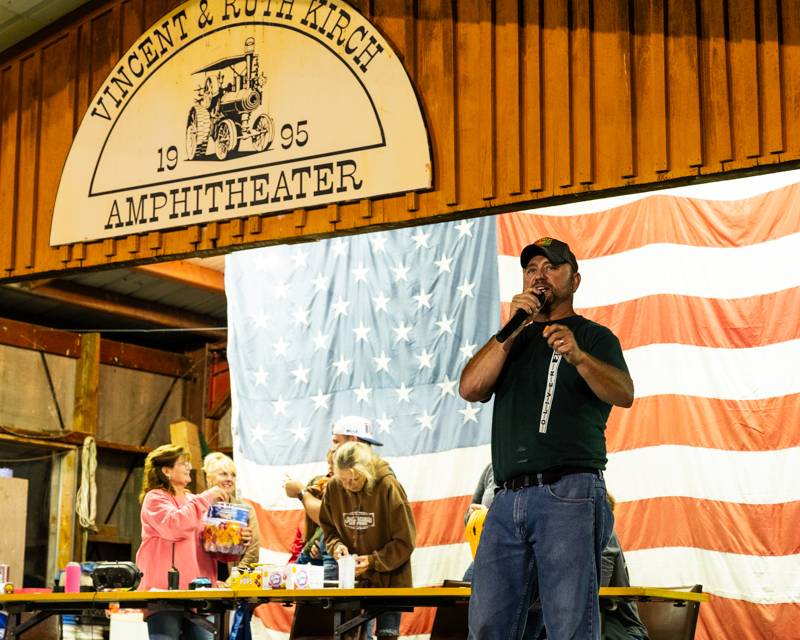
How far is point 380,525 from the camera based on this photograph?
6668mm

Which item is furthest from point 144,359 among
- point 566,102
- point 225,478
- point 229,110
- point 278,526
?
point 566,102

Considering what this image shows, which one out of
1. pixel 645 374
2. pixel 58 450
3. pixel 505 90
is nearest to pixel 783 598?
pixel 645 374

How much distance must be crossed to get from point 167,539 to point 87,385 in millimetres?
8464

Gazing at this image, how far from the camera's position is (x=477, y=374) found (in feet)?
12.4

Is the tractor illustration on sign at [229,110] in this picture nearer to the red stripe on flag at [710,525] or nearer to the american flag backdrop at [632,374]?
the american flag backdrop at [632,374]

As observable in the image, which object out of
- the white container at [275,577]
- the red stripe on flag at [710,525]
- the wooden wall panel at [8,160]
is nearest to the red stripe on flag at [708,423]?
the red stripe on flag at [710,525]

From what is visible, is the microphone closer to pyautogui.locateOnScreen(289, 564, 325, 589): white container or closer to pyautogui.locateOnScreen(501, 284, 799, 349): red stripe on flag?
pyautogui.locateOnScreen(289, 564, 325, 589): white container

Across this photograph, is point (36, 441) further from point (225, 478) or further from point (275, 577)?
point (275, 577)

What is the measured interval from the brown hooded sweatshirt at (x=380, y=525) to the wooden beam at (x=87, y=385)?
345 inches

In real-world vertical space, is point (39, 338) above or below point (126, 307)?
below

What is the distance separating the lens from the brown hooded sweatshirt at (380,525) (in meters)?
6.62

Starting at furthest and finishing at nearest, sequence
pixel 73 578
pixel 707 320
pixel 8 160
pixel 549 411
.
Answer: pixel 707 320 → pixel 73 578 → pixel 8 160 → pixel 549 411

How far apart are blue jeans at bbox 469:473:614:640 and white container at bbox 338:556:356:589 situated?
7.88ft

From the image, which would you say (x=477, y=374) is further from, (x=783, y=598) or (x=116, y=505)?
(x=116, y=505)
